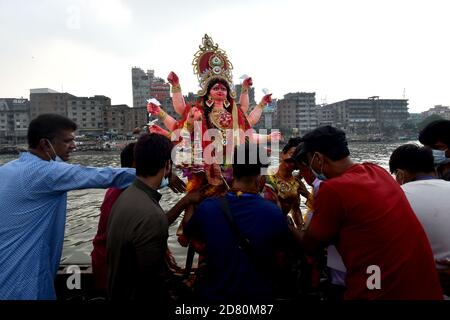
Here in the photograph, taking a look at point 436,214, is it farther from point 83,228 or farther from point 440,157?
point 83,228

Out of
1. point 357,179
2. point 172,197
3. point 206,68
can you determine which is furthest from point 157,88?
point 357,179

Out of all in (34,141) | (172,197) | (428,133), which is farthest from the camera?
(172,197)

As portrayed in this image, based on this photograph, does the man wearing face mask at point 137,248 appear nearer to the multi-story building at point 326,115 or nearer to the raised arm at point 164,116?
the raised arm at point 164,116

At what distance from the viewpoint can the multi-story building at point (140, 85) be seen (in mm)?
115031

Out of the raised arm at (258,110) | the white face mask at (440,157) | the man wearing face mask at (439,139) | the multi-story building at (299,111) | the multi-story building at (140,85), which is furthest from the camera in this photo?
the multi-story building at (140,85)

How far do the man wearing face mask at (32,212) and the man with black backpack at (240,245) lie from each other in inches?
38.1

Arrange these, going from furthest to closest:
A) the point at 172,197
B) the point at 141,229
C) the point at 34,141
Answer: the point at 172,197
the point at 34,141
the point at 141,229

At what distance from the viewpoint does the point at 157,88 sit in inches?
899

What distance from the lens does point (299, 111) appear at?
337 feet

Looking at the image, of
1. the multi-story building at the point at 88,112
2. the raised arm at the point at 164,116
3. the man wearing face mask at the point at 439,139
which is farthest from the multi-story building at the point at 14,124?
the man wearing face mask at the point at 439,139

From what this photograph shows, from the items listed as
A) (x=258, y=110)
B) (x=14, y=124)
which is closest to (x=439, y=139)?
(x=258, y=110)
